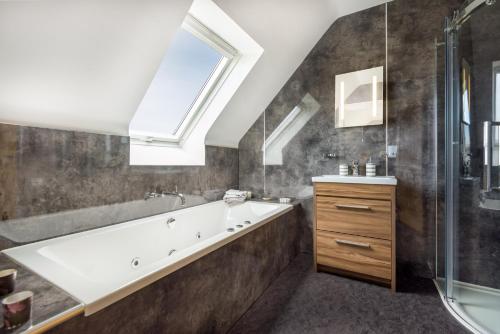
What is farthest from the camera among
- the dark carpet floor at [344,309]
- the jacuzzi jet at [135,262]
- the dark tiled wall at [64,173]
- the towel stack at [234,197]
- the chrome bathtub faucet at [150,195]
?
the towel stack at [234,197]

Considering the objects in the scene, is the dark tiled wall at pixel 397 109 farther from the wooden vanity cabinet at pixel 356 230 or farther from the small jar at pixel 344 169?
the wooden vanity cabinet at pixel 356 230

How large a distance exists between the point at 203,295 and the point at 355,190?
1.37m

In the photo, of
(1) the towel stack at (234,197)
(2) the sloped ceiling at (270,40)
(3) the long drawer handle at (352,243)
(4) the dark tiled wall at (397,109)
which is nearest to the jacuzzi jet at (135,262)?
(1) the towel stack at (234,197)

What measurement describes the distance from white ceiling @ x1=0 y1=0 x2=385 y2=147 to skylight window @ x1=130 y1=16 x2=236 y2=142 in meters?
0.34

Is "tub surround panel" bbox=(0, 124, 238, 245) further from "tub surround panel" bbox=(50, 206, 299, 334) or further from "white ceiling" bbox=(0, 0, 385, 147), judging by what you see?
"tub surround panel" bbox=(50, 206, 299, 334)

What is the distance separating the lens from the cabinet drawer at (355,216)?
1711mm

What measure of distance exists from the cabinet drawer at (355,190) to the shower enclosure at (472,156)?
543mm

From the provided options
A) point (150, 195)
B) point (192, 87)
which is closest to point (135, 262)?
point (150, 195)

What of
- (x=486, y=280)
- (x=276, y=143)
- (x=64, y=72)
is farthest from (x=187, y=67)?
(x=486, y=280)

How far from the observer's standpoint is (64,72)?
1202mm

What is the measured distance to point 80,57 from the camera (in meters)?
1.20

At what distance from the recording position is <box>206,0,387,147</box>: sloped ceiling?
5.78ft

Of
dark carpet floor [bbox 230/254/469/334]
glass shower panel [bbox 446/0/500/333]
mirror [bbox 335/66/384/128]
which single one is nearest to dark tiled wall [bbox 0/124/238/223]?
dark carpet floor [bbox 230/254/469/334]

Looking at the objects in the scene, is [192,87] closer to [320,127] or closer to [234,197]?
[234,197]
